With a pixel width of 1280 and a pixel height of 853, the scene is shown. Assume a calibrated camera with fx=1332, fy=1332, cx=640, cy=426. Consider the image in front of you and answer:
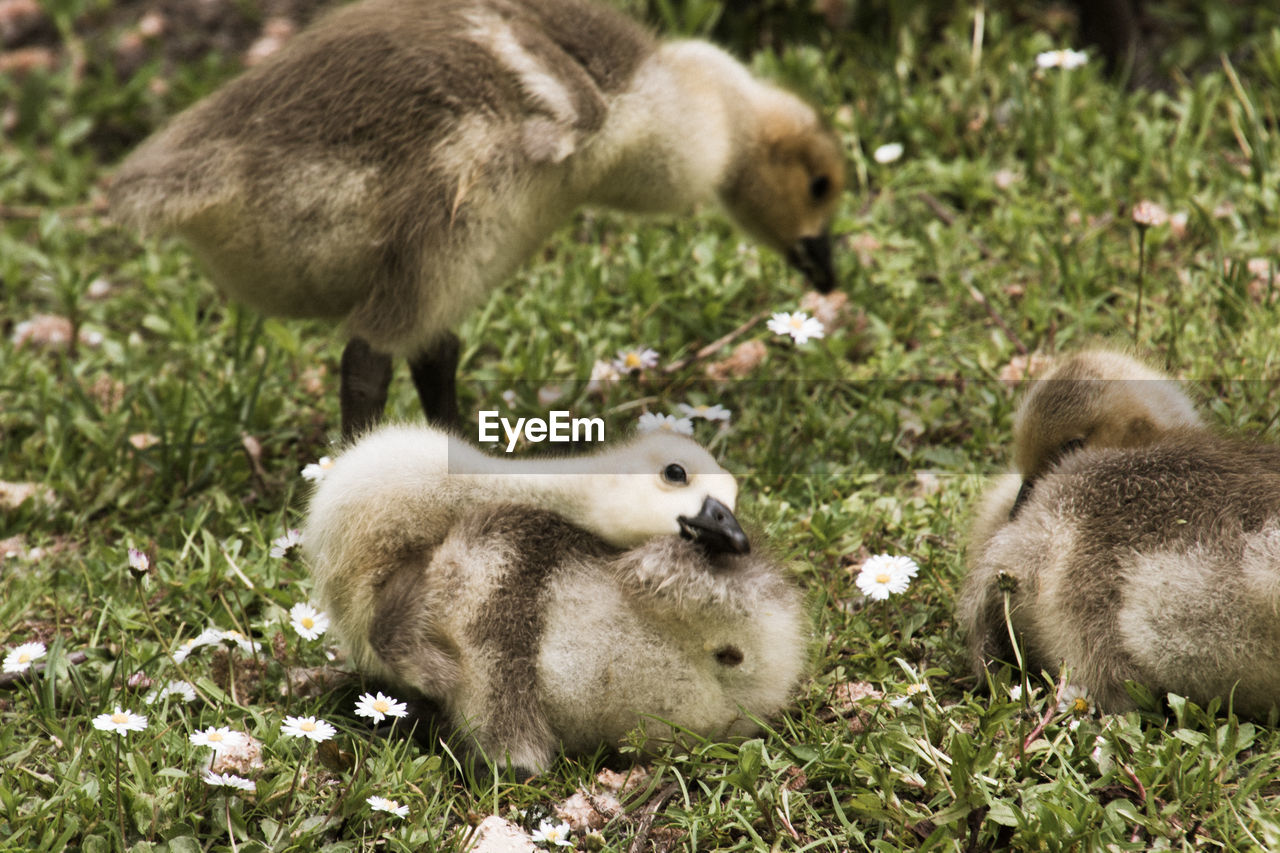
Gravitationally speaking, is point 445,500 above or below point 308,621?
above

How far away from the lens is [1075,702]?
2.50 meters

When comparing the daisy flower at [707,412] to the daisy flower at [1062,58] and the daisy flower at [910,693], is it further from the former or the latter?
the daisy flower at [1062,58]

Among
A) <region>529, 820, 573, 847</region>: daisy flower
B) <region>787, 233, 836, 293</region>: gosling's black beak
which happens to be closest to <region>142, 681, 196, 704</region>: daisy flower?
<region>529, 820, 573, 847</region>: daisy flower

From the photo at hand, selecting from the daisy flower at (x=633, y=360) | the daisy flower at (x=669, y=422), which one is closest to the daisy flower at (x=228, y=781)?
the daisy flower at (x=669, y=422)

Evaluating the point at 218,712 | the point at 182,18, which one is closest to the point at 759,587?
the point at 218,712

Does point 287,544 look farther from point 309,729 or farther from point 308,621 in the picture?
point 309,729

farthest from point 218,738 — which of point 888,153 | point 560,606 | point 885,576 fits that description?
point 888,153

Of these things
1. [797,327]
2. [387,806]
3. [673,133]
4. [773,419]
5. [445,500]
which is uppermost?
[673,133]

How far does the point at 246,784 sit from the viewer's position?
2311mm

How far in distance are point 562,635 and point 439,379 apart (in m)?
1.32

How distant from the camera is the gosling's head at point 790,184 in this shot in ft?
13.1

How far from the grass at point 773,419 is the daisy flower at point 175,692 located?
29 millimetres

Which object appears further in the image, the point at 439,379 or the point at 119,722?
the point at 439,379

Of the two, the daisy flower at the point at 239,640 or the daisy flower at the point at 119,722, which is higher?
the daisy flower at the point at 119,722
